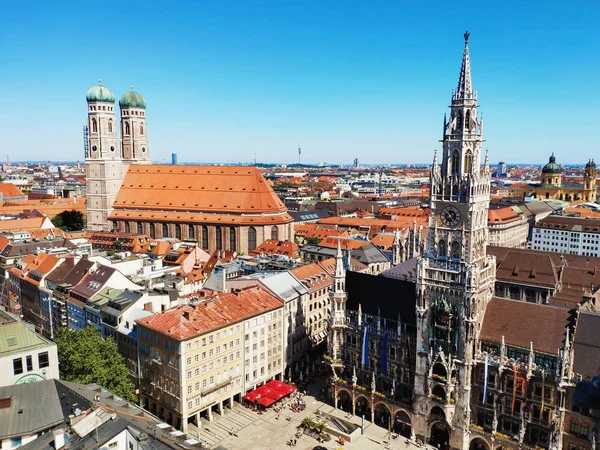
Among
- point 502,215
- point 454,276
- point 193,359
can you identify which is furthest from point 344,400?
point 502,215

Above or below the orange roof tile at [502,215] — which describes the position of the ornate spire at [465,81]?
above

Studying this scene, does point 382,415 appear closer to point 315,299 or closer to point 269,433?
point 269,433

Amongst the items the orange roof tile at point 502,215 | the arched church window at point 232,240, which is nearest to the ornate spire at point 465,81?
the arched church window at point 232,240

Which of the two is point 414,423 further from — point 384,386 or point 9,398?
point 9,398

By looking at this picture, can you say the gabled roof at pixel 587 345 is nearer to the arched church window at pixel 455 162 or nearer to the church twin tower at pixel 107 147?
the arched church window at pixel 455 162

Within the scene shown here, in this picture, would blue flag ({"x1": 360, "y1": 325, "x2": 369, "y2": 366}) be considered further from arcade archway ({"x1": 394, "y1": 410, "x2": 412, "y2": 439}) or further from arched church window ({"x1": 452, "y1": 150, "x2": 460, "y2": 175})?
arched church window ({"x1": 452, "y1": 150, "x2": 460, "y2": 175})

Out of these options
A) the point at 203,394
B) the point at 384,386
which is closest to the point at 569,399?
the point at 384,386
